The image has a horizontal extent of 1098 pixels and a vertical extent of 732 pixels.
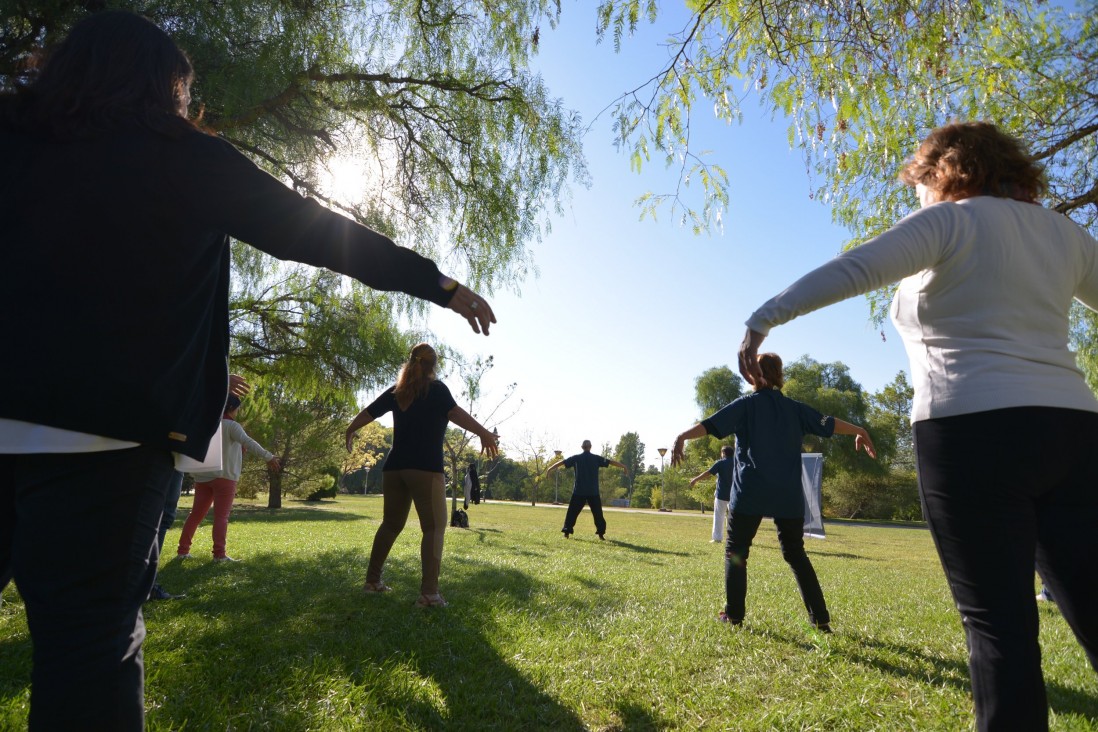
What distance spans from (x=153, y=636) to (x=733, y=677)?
321cm

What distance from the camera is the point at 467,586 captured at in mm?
6113

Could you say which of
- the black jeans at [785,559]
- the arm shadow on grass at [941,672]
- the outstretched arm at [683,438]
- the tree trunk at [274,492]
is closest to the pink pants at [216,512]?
the outstretched arm at [683,438]

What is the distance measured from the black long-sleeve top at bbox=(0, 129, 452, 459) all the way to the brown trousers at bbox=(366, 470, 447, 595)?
3.35m

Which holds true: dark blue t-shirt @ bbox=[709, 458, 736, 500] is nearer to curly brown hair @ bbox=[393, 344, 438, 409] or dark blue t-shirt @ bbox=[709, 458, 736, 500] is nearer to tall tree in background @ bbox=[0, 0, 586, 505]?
tall tree in background @ bbox=[0, 0, 586, 505]

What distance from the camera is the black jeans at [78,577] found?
1.32 meters

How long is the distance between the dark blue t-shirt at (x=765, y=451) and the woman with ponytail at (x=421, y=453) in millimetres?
1805

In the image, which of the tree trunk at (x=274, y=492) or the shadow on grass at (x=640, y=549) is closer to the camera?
the shadow on grass at (x=640, y=549)

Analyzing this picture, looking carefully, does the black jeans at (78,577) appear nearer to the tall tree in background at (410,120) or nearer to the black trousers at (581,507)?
the tall tree in background at (410,120)

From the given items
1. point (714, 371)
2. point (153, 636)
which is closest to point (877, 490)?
point (714, 371)

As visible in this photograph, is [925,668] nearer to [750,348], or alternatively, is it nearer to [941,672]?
[941,672]

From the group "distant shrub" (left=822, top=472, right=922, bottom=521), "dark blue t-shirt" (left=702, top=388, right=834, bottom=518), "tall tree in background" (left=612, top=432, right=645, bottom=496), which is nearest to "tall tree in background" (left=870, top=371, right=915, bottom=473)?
"distant shrub" (left=822, top=472, right=922, bottom=521)

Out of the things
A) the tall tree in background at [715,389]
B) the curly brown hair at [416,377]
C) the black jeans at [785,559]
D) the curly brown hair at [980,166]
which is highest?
the tall tree in background at [715,389]

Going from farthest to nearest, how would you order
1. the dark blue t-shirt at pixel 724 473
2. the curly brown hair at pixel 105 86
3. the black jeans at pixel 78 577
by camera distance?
the dark blue t-shirt at pixel 724 473, the curly brown hair at pixel 105 86, the black jeans at pixel 78 577

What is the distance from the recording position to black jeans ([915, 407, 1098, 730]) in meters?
1.69
